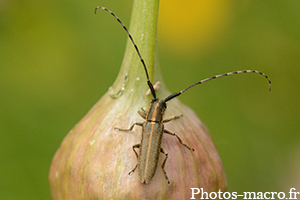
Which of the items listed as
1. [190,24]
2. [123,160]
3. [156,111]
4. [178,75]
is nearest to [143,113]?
[156,111]

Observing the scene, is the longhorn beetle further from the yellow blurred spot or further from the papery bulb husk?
the yellow blurred spot

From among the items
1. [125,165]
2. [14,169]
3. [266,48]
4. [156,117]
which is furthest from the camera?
[266,48]

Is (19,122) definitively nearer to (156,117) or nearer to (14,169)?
(14,169)

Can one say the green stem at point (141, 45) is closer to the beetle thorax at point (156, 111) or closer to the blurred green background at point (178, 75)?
the beetle thorax at point (156, 111)

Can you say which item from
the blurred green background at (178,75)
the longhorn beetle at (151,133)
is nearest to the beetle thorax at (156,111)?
the longhorn beetle at (151,133)

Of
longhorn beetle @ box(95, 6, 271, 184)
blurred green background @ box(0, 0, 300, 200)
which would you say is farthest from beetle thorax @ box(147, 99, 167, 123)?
Result: blurred green background @ box(0, 0, 300, 200)

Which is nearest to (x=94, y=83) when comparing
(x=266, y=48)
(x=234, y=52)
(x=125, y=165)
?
(x=234, y=52)
